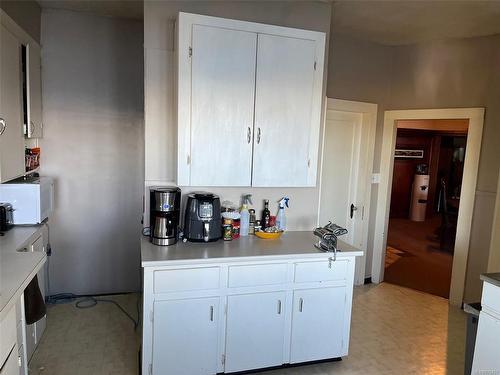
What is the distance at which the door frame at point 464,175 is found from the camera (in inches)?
143

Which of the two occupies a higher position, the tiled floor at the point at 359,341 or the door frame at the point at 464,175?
the door frame at the point at 464,175

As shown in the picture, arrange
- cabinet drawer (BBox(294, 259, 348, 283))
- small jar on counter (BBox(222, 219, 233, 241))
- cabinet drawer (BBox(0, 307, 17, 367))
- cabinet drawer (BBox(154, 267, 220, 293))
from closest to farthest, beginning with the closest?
cabinet drawer (BBox(0, 307, 17, 367)) < cabinet drawer (BBox(154, 267, 220, 293)) < cabinet drawer (BBox(294, 259, 348, 283)) < small jar on counter (BBox(222, 219, 233, 241))

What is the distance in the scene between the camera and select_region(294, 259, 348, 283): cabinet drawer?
2447mm

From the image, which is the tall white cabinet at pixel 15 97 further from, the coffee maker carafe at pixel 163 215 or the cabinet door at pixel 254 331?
the cabinet door at pixel 254 331

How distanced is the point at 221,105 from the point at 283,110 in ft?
1.46

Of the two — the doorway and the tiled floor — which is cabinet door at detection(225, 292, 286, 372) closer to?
the tiled floor

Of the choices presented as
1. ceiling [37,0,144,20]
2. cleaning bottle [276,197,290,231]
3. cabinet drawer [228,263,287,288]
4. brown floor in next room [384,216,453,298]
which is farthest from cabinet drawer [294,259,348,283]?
ceiling [37,0,144,20]

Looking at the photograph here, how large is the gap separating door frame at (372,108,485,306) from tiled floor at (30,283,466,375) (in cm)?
39

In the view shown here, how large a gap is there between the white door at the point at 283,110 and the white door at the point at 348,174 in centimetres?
123

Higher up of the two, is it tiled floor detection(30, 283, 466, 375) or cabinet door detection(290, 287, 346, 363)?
cabinet door detection(290, 287, 346, 363)

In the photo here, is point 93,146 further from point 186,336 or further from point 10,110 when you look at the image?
point 186,336

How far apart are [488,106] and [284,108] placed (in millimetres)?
2237

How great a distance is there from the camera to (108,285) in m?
3.66

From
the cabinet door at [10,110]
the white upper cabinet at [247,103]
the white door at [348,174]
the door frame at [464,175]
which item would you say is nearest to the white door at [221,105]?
the white upper cabinet at [247,103]
